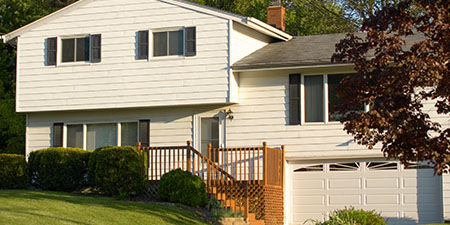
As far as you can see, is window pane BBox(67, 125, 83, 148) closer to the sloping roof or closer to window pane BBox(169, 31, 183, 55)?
window pane BBox(169, 31, 183, 55)

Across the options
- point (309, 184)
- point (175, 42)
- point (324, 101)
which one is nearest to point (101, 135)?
point (175, 42)

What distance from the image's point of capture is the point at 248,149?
65.9 ft

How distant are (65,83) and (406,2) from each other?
A: 13.7 m

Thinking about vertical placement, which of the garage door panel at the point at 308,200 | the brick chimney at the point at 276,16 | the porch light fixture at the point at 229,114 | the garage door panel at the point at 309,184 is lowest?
the garage door panel at the point at 308,200

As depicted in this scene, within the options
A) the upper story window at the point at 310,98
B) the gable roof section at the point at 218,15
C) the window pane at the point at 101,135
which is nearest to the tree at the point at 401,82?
the upper story window at the point at 310,98

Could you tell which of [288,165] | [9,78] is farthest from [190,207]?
[9,78]

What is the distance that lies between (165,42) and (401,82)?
39.3 ft

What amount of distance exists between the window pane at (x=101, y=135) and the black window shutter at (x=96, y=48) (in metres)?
2.26

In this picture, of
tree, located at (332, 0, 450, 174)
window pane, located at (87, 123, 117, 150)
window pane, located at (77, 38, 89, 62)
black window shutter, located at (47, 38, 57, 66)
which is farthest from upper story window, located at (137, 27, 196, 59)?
tree, located at (332, 0, 450, 174)

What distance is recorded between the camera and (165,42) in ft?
73.7

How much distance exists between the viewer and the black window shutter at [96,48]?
2302cm

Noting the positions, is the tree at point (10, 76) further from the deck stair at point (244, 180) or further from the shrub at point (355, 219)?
the shrub at point (355, 219)

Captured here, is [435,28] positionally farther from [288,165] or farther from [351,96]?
[288,165]

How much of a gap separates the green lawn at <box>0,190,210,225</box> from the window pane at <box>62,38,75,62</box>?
5568mm
